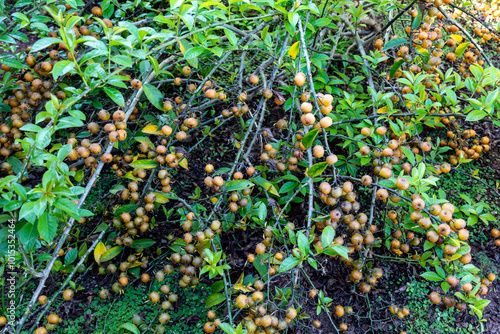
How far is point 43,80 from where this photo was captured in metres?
2.26

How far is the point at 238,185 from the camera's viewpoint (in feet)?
6.10

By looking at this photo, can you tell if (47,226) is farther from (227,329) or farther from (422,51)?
(422,51)

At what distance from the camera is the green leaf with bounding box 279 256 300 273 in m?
1.47

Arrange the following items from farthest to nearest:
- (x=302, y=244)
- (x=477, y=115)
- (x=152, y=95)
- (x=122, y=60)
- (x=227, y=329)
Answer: (x=152, y=95)
(x=477, y=115)
(x=122, y=60)
(x=302, y=244)
(x=227, y=329)

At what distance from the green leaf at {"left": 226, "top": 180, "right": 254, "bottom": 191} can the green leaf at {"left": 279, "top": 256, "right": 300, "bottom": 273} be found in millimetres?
488

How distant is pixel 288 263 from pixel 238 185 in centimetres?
Answer: 54

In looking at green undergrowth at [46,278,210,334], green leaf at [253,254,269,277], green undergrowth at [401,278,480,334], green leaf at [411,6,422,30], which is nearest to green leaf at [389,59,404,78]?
green leaf at [411,6,422,30]

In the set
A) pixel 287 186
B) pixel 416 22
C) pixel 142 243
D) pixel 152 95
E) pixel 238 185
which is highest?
pixel 416 22

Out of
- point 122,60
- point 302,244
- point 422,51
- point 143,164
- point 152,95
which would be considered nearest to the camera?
point 302,244

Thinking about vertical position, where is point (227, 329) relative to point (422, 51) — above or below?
below

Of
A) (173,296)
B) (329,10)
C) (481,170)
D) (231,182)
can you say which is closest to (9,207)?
(173,296)

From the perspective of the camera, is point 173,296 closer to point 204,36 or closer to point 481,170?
point 204,36

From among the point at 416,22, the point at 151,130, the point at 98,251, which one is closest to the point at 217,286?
the point at 98,251

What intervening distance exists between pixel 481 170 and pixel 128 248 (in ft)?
9.16
